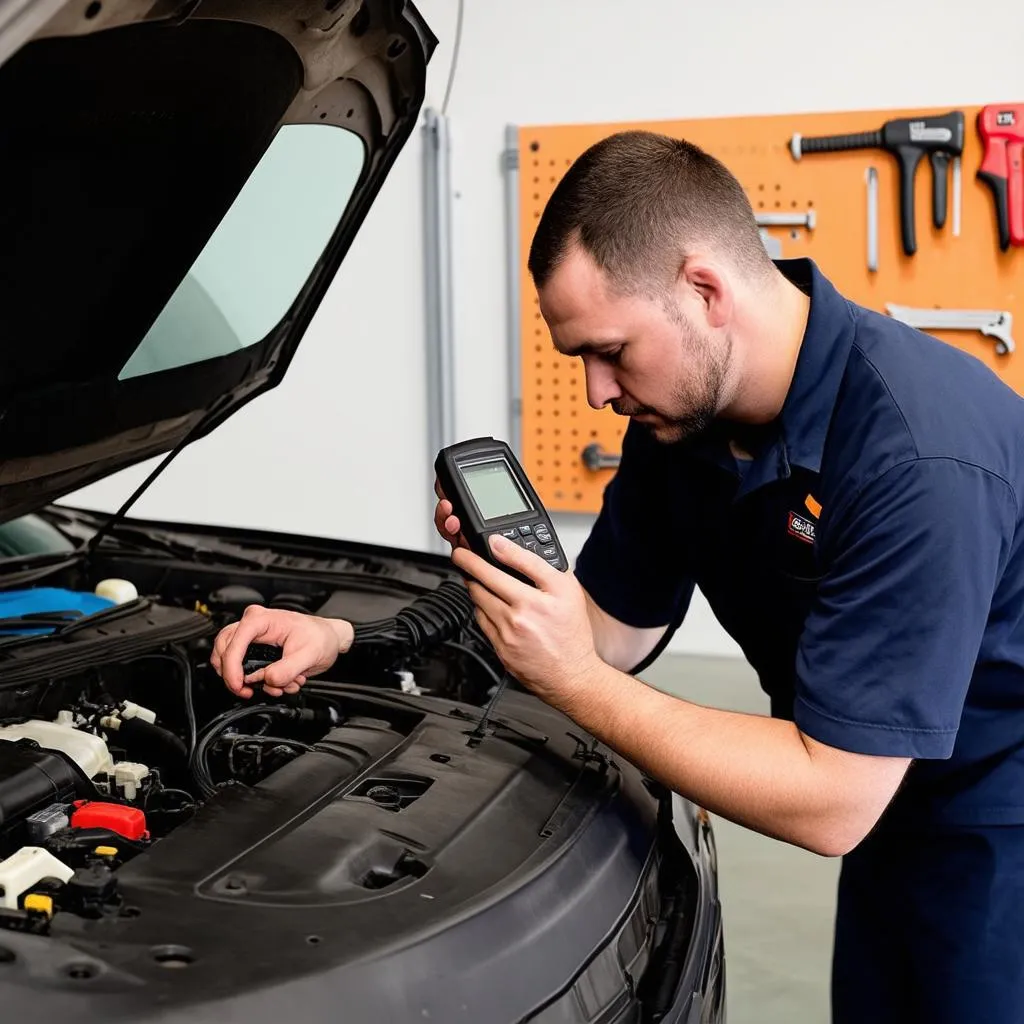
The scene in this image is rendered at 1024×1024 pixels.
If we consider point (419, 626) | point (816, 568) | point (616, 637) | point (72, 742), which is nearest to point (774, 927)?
point (616, 637)

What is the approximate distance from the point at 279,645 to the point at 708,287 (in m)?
0.70

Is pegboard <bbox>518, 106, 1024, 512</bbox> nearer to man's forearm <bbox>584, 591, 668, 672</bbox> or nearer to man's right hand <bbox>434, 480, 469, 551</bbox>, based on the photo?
man's forearm <bbox>584, 591, 668, 672</bbox>

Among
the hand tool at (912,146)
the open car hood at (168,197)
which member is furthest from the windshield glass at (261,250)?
the hand tool at (912,146)

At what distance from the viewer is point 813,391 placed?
1.38 m

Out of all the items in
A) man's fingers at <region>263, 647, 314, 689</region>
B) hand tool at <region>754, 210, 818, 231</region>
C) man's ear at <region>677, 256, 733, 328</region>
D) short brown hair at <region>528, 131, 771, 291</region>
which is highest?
short brown hair at <region>528, 131, 771, 291</region>

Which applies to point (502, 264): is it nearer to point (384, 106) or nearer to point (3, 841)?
point (384, 106)

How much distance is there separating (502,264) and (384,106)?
2.45 meters

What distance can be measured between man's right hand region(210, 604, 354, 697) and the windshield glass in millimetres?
435

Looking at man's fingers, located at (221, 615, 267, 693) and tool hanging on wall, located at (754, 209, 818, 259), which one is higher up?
tool hanging on wall, located at (754, 209, 818, 259)

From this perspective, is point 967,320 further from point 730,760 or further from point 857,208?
point 730,760

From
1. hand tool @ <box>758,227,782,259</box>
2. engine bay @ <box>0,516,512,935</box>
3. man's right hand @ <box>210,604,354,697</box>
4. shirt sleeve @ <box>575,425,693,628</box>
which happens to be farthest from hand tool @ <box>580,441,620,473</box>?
man's right hand @ <box>210,604,354,697</box>

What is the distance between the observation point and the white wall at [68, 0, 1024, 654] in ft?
12.0

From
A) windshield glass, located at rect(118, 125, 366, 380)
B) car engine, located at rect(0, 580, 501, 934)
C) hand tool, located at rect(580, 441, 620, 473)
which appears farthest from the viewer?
hand tool, located at rect(580, 441, 620, 473)

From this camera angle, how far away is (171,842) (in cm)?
119
